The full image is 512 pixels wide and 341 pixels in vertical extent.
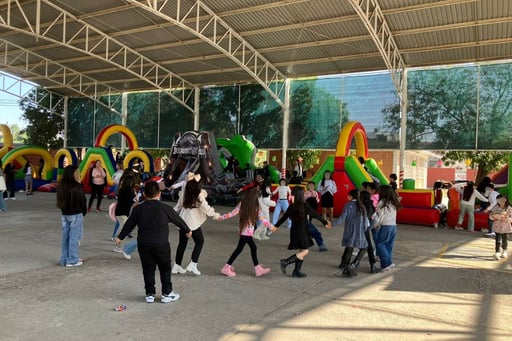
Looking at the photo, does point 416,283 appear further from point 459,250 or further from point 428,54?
point 428,54

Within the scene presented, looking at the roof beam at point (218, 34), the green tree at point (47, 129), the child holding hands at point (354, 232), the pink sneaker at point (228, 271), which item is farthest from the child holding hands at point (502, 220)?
the green tree at point (47, 129)

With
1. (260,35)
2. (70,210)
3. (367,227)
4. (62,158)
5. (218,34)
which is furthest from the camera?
(62,158)

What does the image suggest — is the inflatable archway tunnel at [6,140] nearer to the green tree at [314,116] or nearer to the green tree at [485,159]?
the green tree at [314,116]

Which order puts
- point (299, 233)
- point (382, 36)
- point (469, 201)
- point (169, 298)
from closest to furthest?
point (169, 298)
point (299, 233)
point (469, 201)
point (382, 36)

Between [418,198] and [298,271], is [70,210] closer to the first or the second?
[298,271]

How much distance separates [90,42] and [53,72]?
707 cm

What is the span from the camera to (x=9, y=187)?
16344mm

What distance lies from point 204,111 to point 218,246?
1745 cm

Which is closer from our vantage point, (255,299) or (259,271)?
(255,299)

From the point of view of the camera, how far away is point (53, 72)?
2616 cm

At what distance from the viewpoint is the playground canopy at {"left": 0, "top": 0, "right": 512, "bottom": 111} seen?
48.9ft

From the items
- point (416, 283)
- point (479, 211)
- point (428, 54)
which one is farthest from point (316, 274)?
point (428, 54)

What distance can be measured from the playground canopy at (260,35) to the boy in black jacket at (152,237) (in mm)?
10185

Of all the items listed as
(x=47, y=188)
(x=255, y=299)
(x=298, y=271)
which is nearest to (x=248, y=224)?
(x=298, y=271)
